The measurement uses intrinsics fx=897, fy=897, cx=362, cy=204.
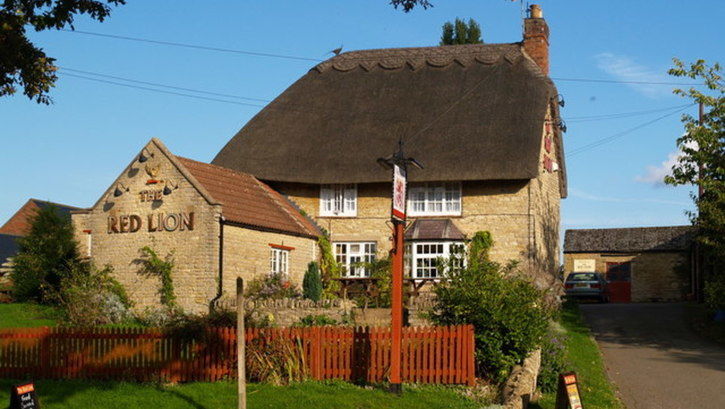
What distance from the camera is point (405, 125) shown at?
1271 inches

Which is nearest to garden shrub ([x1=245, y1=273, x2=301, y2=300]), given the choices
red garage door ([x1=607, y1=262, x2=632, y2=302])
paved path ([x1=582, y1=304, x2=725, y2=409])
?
paved path ([x1=582, y1=304, x2=725, y2=409])

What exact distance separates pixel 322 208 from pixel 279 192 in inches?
69.9

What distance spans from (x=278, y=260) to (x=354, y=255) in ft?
12.3

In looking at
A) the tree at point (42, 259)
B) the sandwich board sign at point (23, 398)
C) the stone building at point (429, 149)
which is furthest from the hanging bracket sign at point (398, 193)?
the tree at point (42, 259)

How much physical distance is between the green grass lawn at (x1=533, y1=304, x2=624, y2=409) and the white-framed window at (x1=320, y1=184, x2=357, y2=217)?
8954 mm

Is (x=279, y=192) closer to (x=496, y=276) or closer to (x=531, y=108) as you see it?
(x=531, y=108)

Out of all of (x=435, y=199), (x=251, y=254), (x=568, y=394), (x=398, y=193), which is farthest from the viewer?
(x=435, y=199)

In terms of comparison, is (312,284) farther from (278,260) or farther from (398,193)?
(398,193)

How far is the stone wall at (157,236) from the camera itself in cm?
2567

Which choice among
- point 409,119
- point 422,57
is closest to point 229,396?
point 409,119

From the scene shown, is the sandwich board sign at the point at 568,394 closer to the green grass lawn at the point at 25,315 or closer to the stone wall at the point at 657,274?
the green grass lawn at the point at 25,315

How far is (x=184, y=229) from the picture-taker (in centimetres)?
2617

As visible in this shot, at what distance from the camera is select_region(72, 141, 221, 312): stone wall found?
25.7m

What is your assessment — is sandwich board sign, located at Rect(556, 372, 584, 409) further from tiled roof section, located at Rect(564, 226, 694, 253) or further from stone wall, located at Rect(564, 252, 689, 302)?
tiled roof section, located at Rect(564, 226, 694, 253)
